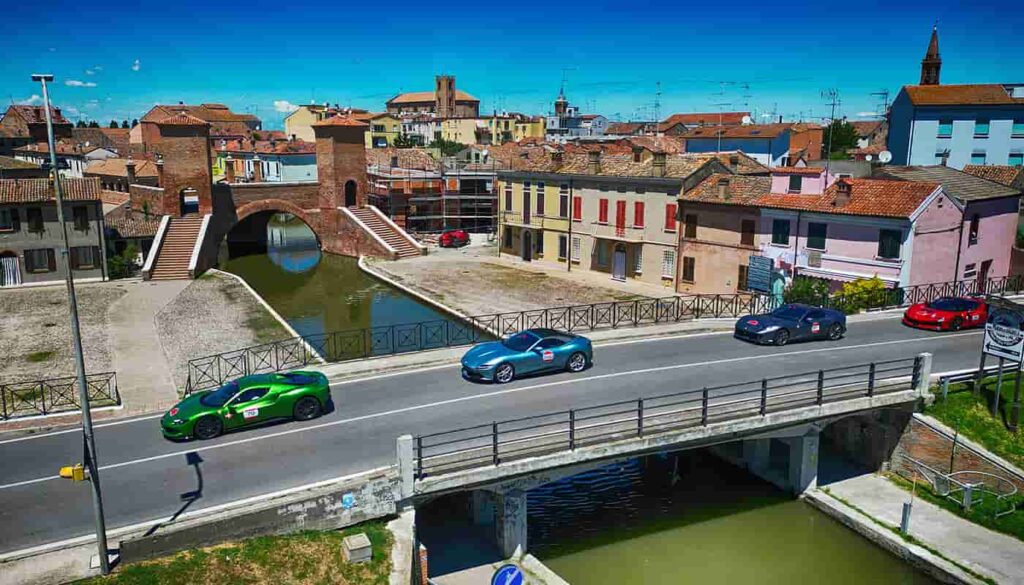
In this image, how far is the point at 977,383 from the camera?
69.8ft

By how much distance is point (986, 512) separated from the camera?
1811 centimetres

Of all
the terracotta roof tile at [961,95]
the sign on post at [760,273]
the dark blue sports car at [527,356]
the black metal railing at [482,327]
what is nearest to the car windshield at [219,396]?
the dark blue sports car at [527,356]

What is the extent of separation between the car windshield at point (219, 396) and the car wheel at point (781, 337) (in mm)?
16661

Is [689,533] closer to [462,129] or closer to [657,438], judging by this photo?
[657,438]

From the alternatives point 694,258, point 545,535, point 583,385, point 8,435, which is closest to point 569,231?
point 694,258

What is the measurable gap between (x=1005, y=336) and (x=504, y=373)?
1347cm

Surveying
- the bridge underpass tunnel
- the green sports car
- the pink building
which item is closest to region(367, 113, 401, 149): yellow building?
the bridge underpass tunnel

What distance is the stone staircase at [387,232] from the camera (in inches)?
2179

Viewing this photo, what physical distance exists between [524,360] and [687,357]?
18.1 feet

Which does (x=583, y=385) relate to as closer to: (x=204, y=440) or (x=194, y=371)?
(x=204, y=440)

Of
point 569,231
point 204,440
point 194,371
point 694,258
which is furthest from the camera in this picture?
point 569,231

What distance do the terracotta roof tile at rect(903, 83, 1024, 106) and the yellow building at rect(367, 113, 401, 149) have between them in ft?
258

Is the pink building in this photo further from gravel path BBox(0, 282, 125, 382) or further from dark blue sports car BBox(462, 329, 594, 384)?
gravel path BBox(0, 282, 125, 382)

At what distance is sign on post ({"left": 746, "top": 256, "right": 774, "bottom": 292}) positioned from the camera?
36.3m
